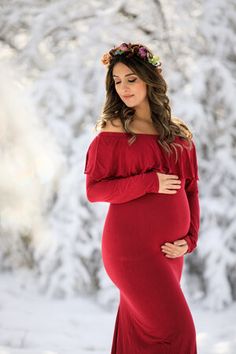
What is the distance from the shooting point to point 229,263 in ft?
13.3

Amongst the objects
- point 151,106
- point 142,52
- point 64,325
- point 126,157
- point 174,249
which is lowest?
point 64,325

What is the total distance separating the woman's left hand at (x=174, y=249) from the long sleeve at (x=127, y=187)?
0.75ft

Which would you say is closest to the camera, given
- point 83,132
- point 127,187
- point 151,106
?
point 127,187

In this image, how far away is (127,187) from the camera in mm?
1951

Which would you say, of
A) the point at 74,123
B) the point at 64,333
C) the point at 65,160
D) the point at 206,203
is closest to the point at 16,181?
the point at 65,160

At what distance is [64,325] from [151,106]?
2.17m

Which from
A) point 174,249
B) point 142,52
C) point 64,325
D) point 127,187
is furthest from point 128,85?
point 64,325

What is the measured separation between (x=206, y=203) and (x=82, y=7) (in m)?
2.01

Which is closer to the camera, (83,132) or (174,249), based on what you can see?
(174,249)

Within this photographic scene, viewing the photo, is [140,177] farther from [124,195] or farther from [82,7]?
[82,7]

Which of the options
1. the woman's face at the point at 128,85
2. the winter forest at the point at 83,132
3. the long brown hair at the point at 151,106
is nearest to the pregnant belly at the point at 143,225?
the long brown hair at the point at 151,106

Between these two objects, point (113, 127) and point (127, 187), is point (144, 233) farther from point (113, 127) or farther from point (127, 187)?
point (113, 127)

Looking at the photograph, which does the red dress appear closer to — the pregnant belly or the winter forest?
the pregnant belly

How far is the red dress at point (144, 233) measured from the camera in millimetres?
1908
